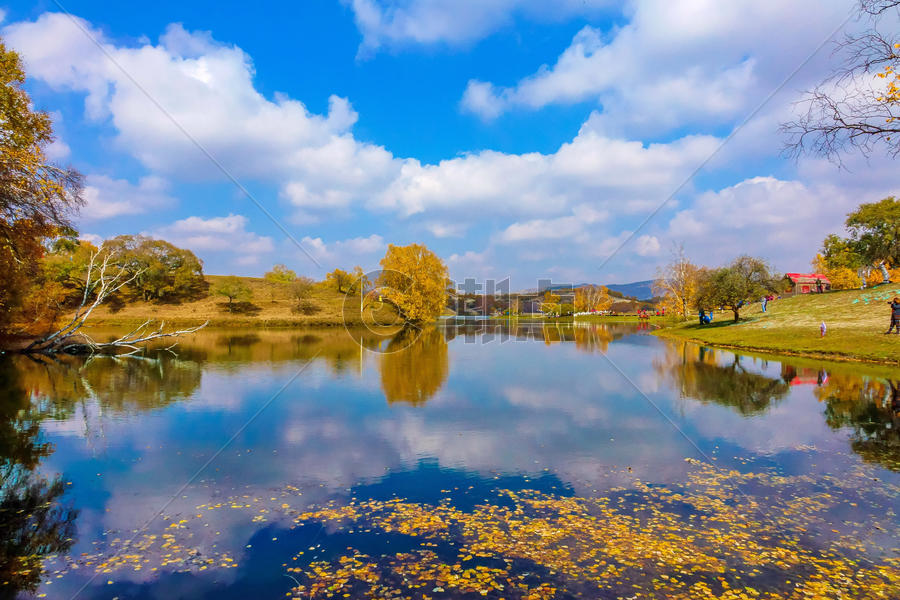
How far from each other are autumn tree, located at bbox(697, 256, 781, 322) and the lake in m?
33.3

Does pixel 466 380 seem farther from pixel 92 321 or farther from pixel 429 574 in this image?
pixel 92 321

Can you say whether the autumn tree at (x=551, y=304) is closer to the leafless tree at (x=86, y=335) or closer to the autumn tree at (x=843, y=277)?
the autumn tree at (x=843, y=277)

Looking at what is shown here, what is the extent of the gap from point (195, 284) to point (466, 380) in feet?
258

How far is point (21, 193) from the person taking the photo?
1125 centimetres

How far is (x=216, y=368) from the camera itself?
88.7ft

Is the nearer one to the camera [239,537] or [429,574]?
[429,574]

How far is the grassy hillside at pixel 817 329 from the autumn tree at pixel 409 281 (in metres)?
35.7

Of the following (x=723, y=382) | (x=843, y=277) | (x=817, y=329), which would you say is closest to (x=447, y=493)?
(x=723, y=382)

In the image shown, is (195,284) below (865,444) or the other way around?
the other way around

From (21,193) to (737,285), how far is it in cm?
5792

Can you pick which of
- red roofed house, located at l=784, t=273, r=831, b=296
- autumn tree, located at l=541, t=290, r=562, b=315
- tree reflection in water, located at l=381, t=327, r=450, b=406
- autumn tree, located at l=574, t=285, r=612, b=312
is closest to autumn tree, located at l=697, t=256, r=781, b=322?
tree reflection in water, located at l=381, t=327, r=450, b=406

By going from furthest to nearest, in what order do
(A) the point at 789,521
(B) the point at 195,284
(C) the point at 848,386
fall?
1. (B) the point at 195,284
2. (C) the point at 848,386
3. (A) the point at 789,521

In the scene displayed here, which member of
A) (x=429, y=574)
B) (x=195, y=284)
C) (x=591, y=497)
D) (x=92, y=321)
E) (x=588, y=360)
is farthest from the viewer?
(x=195, y=284)

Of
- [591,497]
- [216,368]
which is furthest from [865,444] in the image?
[216,368]
